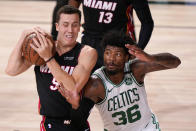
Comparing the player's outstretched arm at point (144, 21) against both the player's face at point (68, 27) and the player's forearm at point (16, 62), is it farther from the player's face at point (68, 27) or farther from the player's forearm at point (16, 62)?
the player's forearm at point (16, 62)

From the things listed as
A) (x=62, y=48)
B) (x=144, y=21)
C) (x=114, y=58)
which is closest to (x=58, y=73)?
(x=62, y=48)

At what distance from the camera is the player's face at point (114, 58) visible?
3969 millimetres

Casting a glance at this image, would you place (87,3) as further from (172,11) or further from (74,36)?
(172,11)

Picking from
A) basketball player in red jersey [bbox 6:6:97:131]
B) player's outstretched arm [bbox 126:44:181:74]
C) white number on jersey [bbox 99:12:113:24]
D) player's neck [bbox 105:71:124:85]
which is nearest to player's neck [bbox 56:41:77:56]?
basketball player in red jersey [bbox 6:6:97:131]

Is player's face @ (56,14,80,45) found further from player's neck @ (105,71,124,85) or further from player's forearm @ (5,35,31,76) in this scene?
player's neck @ (105,71,124,85)

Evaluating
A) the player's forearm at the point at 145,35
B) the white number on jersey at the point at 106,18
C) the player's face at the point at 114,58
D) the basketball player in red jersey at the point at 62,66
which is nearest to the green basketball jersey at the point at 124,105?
the player's face at the point at 114,58

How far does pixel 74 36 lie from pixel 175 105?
9.14 feet

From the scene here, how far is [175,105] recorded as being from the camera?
20.9 ft

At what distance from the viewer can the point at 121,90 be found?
4.13 meters

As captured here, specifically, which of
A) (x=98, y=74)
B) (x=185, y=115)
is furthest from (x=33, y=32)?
(x=185, y=115)

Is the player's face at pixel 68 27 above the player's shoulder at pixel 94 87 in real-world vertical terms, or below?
above

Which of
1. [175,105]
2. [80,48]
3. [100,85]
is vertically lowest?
[175,105]

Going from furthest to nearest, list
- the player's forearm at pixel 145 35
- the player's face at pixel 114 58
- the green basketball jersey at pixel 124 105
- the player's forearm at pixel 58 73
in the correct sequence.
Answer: the player's forearm at pixel 145 35
the green basketball jersey at pixel 124 105
the player's face at pixel 114 58
the player's forearm at pixel 58 73

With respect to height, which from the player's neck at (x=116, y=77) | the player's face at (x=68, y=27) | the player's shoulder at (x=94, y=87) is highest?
the player's face at (x=68, y=27)
